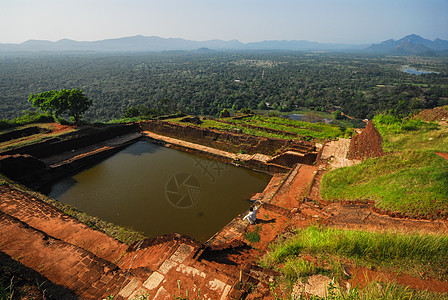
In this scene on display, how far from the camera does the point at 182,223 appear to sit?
8.37 m

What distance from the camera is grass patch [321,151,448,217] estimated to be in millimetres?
5359

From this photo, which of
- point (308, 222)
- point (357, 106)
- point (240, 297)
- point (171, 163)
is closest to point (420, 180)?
point (308, 222)

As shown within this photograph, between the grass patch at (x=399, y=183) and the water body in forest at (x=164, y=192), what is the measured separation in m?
4.01

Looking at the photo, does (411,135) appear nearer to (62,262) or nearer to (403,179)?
(403,179)

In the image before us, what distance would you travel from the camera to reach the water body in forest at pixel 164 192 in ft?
27.8

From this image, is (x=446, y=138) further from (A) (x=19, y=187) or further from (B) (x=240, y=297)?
(A) (x=19, y=187)

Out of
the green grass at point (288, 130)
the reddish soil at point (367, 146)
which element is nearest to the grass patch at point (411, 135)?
the reddish soil at point (367, 146)

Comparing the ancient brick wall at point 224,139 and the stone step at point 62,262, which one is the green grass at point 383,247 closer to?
the stone step at point 62,262

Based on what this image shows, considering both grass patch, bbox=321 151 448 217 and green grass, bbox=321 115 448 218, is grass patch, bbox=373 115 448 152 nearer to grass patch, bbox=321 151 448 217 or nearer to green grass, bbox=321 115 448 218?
green grass, bbox=321 115 448 218

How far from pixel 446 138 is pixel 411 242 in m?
8.98

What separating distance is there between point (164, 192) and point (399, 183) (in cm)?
914

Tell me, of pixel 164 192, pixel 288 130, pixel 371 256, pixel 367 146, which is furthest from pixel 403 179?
pixel 288 130

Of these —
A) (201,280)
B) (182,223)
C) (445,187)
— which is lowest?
(182,223)

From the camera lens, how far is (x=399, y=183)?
21.2 ft
